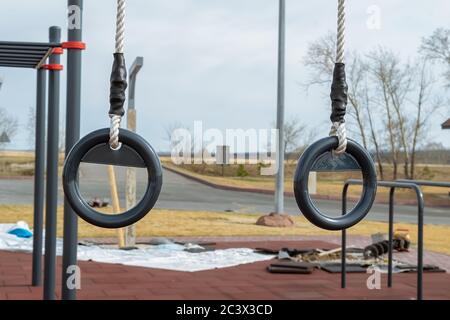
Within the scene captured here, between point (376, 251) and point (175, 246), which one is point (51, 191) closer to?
point (175, 246)

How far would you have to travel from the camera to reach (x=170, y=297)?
577 centimetres

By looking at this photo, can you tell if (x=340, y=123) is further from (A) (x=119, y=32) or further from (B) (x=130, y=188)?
(B) (x=130, y=188)

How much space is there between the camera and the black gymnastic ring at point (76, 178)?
1.66 m

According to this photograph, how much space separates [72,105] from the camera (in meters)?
4.41

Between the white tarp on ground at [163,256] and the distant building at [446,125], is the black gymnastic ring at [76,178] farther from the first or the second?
the distant building at [446,125]

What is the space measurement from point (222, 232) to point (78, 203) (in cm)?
1062

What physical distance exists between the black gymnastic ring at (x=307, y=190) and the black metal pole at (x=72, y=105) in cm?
285

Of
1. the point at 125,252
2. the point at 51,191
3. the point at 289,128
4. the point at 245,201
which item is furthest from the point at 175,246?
the point at 289,128

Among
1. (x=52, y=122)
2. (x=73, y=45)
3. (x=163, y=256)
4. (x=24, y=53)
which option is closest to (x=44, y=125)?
(x=52, y=122)

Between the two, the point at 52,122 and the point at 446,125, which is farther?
the point at 446,125

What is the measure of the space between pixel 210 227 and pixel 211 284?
6319 mm

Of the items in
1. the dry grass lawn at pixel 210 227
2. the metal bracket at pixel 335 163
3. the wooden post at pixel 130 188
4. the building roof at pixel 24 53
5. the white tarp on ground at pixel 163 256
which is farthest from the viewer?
the dry grass lawn at pixel 210 227

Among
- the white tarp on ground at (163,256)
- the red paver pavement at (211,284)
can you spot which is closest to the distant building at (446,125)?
the white tarp on ground at (163,256)

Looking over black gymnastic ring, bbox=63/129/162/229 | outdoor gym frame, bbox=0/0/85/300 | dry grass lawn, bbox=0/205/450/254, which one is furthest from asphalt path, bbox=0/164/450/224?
black gymnastic ring, bbox=63/129/162/229
